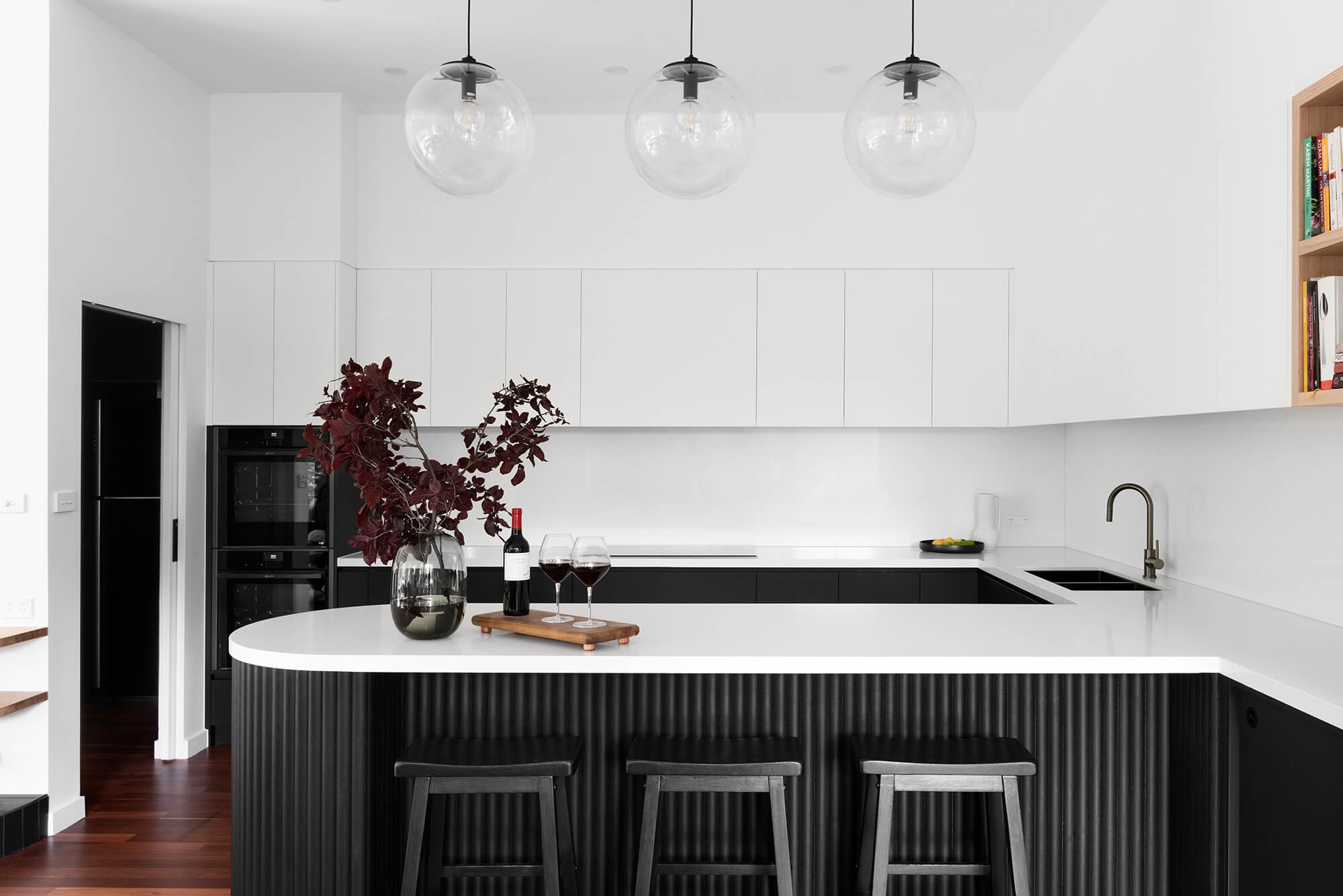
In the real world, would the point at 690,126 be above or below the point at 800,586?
above

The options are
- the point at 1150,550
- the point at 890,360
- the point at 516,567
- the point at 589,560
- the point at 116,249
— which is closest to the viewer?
the point at 589,560

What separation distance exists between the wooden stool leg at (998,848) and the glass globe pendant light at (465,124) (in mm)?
1875

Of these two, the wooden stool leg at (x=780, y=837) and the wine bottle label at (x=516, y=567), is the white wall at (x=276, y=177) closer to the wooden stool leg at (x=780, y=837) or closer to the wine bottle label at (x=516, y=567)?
the wine bottle label at (x=516, y=567)

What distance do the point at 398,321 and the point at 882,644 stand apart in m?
3.20

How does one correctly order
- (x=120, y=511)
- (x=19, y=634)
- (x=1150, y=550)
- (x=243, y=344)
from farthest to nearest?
(x=120, y=511), (x=243, y=344), (x=1150, y=550), (x=19, y=634)

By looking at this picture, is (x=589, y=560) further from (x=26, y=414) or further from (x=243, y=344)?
(x=243, y=344)

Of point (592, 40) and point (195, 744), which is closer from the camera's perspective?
point (592, 40)

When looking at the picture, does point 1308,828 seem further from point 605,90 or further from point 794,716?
point 605,90

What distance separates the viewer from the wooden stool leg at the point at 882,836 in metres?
2.06

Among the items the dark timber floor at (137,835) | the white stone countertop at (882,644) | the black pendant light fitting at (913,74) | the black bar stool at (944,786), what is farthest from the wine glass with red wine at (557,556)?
the dark timber floor at (137,835)

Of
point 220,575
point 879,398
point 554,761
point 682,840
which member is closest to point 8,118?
point 220,575

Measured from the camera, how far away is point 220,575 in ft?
14.4

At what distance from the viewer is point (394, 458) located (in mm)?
2193

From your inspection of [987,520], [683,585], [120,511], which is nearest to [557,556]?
[683,585]
